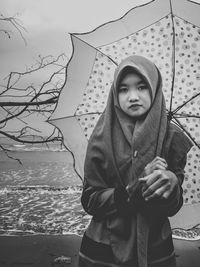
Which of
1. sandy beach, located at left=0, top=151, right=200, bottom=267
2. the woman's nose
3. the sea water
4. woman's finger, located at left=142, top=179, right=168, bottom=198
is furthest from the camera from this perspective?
the sea water

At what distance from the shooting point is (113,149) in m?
1.73

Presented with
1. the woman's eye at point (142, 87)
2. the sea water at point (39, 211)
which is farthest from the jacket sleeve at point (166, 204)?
the sea water at point (39, 211)

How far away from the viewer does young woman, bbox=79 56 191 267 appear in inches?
62.7

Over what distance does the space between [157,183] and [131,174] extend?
0.26 meters

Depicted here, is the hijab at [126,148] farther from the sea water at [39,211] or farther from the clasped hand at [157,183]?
the sea water at [39,211]

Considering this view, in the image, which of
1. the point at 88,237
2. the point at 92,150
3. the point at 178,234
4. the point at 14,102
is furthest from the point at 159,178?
the point at 178,234

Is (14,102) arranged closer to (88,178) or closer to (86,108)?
(86,108)

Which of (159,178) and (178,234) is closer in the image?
(159,178)

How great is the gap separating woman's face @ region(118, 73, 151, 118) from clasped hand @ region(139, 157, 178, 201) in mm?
454

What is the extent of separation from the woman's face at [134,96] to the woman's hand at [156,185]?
1.67ft

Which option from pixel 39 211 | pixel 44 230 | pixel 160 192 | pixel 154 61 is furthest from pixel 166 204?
pixel 39 211

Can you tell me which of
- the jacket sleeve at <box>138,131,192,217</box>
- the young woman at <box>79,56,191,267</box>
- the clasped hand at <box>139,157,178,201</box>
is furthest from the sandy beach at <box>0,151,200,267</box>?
the clasped hand at <box>139,157,178,201</box>

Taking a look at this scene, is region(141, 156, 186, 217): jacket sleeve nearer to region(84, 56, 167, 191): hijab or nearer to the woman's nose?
region(84, 56, 167, 191): hijab

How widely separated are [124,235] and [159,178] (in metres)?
0.49
